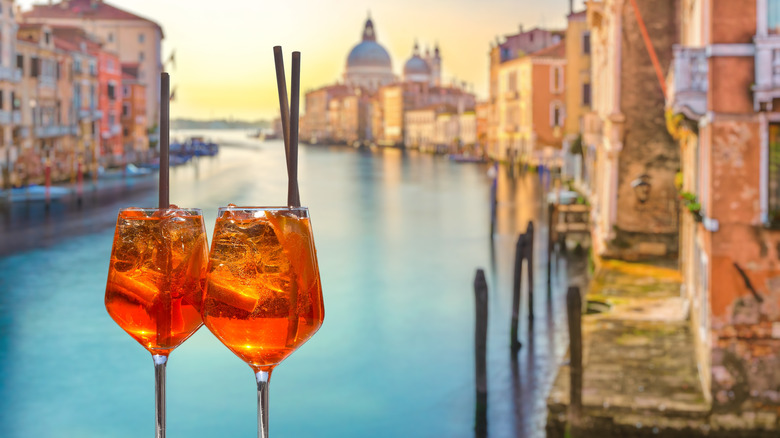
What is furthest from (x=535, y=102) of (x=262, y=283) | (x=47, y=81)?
(x=262, y=283)

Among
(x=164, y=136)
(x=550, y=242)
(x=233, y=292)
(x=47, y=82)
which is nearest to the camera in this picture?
(x=233, y=292)

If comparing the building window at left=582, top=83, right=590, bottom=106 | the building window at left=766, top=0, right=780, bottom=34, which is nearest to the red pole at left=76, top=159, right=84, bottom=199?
the building window at left=582, top=83, right=590, bottom=106

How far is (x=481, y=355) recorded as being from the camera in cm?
830

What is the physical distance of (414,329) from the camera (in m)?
12.6

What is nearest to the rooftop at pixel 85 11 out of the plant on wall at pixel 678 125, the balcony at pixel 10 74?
the balcony at pixel 10 74

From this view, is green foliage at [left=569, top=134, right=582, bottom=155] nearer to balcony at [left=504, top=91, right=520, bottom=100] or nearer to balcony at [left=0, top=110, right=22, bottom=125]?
balcony at [left=0, top=110, right=22, bottom=125]

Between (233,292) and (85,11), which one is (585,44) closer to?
(233,292)

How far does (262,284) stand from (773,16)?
215 inches

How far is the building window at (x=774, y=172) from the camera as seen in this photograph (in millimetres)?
6270

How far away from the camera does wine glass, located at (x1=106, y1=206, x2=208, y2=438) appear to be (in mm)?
1554

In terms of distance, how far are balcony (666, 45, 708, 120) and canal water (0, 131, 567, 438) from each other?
3010 mm

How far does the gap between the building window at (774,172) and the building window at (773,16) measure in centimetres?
61

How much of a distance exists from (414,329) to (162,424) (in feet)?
36.4

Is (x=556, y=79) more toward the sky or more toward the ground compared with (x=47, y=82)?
more toward the sky
